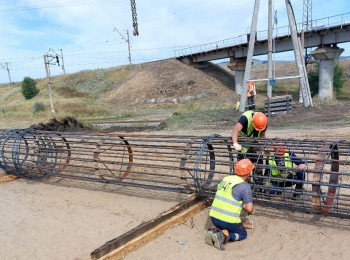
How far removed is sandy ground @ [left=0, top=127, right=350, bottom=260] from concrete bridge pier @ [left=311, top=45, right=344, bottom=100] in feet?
76.4

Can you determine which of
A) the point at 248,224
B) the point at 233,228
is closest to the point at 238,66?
the point at 248,224

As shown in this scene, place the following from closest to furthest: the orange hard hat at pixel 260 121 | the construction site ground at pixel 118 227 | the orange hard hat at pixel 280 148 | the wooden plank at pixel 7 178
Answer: the construction site ground at pixel 118 227, the orange hard hat at pixel 280 148, the orange hard hat at pixel 260 121, the wooden plank at pixel 7 178

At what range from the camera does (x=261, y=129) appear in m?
5.03

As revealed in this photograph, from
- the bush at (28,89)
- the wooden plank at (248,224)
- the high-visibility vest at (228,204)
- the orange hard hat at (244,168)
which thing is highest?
the bush at (28,89)

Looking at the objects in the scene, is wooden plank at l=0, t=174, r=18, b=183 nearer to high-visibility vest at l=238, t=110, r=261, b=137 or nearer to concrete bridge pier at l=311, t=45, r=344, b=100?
high-visibility vest at l=238, t=110, r=261, b=137

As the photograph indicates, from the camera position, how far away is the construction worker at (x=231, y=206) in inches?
151

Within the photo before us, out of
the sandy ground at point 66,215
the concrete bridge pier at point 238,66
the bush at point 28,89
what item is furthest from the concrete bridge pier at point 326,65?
the bush at point 28,89

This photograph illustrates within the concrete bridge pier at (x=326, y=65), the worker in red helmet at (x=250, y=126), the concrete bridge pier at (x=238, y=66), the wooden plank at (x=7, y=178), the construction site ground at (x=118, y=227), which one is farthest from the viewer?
the concrete bridge pier at (x=238, y=66)

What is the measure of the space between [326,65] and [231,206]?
82.0 ft

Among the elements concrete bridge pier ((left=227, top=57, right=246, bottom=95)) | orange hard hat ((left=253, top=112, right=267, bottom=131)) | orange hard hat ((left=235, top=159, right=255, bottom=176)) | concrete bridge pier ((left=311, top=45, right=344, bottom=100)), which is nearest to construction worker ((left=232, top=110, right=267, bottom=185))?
orange hard hat ((left=253, top=112, right=267, bottom=131))

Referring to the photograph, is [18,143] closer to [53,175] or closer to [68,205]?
[53,175]

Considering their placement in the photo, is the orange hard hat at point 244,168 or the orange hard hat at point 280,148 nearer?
the orange hard hat at point 244,168

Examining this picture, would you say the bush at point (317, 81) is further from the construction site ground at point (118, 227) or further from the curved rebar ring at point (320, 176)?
the curved rebar ring at point (320, 176)

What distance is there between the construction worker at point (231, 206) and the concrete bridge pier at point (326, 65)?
79.4 ft
